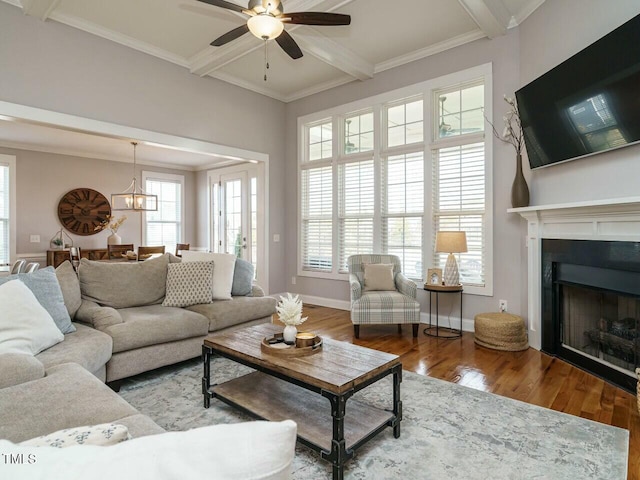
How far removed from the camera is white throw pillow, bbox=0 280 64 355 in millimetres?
2000

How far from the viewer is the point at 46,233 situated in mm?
6695

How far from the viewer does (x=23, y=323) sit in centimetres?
209

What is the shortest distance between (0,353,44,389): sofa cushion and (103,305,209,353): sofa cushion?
0.79 m

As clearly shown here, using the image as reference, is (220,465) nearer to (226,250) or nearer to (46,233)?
(226,250)

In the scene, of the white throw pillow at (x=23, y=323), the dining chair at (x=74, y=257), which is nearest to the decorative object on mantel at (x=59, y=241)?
the dining chair at (x=74, y=257)

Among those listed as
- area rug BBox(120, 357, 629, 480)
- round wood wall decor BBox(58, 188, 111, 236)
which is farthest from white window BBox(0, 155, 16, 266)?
area rug BBox(120, 357, 629, 480)

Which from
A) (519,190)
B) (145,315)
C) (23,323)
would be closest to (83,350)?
(23,323)

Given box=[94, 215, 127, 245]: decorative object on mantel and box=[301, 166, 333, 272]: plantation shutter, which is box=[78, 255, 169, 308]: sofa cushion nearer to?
box=[301, 166, 333, 272]: plantation shutter

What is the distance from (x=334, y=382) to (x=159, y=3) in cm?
378

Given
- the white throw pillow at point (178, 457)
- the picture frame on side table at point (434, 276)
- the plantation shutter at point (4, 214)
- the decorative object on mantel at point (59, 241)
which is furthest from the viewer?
the decorative object on mantel at point (59, 241)

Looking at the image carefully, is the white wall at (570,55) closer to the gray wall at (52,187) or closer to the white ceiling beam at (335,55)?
the white ceiling beam at (335,55)

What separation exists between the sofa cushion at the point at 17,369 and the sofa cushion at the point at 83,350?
159mm

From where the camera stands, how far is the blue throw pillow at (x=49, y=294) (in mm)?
2439

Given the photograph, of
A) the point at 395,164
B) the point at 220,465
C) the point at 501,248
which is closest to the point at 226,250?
the point at 395,164
